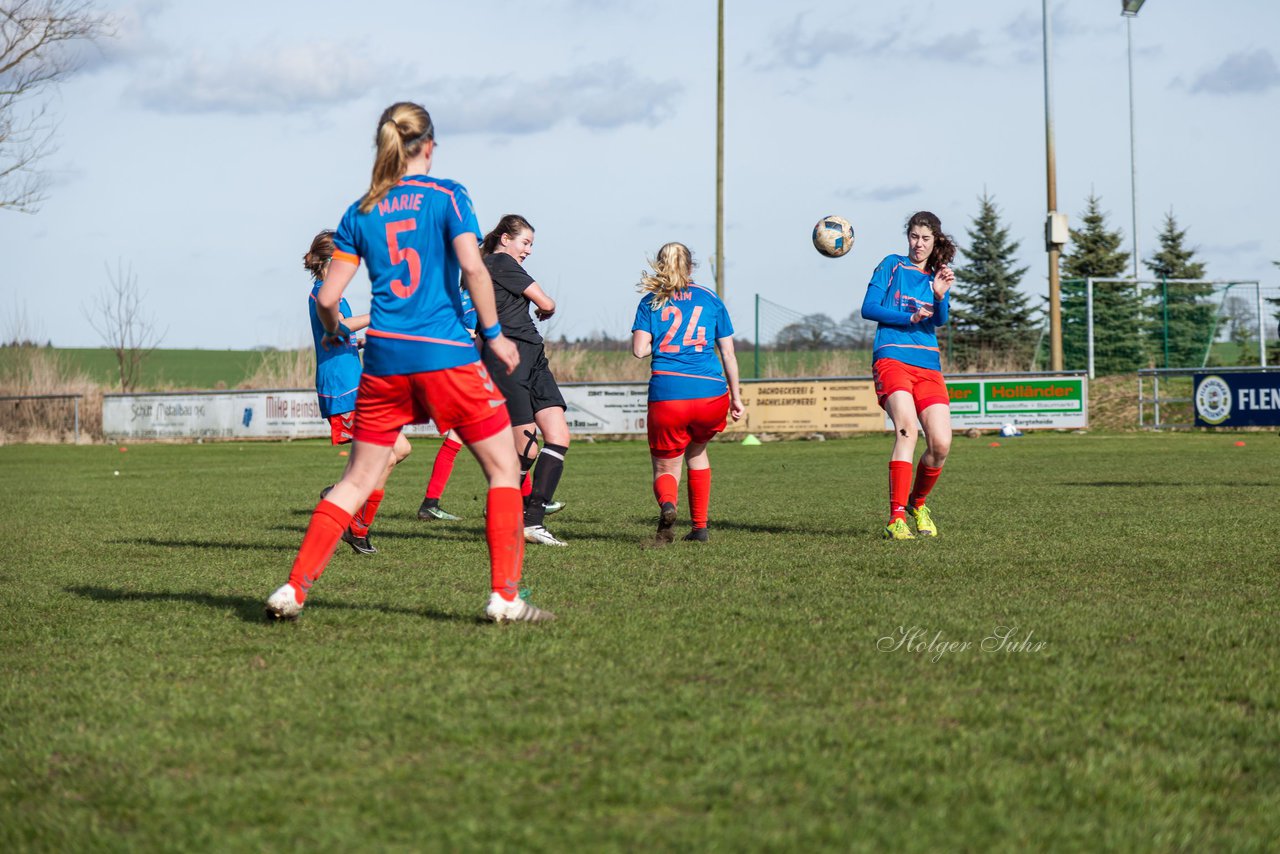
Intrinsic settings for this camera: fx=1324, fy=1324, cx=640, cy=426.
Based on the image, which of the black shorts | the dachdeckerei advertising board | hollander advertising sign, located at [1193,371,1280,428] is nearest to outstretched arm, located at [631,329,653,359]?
the black shorts

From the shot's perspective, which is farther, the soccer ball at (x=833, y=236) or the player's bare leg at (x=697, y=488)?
the soccer ball at (x=833, y=236)

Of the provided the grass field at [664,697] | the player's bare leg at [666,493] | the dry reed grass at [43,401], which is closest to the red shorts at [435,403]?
the grass field at [664,697]

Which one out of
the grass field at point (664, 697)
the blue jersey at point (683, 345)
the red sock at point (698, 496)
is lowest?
the grass field at point (664, 697)

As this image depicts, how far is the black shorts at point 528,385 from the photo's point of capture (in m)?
8.89

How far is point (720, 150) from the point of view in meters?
32.2

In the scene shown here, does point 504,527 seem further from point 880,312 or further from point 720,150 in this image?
point 720,150

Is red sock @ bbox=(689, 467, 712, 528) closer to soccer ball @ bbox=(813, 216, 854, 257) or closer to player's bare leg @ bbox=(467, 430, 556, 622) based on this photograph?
soccer ball @ bbox=(813, 216, 854, 257)

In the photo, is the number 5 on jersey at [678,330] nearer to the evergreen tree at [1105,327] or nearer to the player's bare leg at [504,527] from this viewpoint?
the player's bare leg at [504,527]

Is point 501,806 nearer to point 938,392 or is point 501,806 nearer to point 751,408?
point 938,392

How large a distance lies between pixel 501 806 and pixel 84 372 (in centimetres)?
3490

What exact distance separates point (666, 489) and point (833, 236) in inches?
116

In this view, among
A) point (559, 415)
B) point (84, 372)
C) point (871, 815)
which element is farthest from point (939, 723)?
point (84, 372)

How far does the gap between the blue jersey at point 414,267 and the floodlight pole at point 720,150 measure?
2714 cm

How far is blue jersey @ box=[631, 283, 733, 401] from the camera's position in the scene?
793 centimetres
